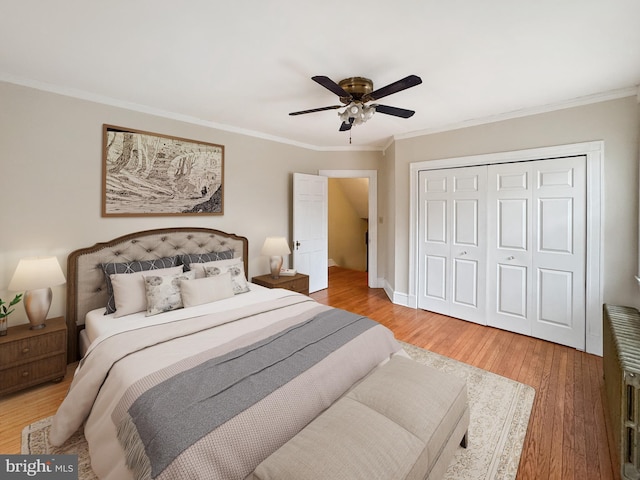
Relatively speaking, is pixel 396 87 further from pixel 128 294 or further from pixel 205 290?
pixel 128 294

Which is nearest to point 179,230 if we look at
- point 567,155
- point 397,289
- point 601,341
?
point 397,289

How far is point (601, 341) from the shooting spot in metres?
2.79

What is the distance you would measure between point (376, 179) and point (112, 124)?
3685 millimetres

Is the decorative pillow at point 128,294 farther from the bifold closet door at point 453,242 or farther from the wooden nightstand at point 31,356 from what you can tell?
the bifold closet door at point 453,242

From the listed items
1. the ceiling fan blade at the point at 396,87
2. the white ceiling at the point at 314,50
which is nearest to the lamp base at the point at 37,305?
the white ceiling at the point at 314,50

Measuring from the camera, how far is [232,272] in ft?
9.81

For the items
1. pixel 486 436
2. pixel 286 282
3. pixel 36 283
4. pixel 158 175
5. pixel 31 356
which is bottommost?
pixel 486 436

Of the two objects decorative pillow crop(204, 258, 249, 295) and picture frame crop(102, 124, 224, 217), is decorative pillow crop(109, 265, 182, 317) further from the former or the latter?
picture frame crop(102, 124, 224, 217)

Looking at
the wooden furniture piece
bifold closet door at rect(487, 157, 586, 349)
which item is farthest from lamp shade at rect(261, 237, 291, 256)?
the wooden furniture piece

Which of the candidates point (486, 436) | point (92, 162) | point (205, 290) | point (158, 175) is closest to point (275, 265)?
point (205, 290)

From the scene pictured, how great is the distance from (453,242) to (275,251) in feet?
7.63

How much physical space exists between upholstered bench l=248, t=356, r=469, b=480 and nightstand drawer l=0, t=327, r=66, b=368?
2193 mm

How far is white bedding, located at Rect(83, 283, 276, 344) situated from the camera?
7.05 feet

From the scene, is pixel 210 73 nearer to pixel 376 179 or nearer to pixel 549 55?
pixel 549 55
